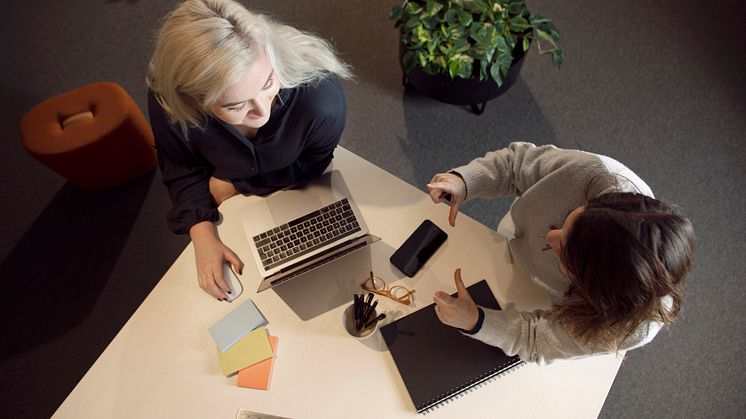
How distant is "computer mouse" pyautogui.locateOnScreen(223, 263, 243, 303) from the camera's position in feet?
3.82

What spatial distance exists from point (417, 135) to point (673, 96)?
48.6 inches

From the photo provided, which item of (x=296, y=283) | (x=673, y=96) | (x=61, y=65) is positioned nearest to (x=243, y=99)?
(x=296, y=283)

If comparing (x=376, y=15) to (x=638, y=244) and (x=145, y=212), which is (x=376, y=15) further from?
(x=638, y=244)

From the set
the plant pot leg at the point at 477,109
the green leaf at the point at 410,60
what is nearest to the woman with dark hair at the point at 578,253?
the green leaf at the point at 410,60

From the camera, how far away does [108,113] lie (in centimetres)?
179

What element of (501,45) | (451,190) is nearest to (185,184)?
(451,190)

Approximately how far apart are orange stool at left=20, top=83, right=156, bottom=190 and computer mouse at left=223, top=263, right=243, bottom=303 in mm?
834

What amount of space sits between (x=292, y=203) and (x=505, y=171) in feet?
1.85

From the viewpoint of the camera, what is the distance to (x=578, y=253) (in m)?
0.82

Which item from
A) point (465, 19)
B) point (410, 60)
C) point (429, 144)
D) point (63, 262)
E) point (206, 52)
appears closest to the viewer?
point (206, 52)

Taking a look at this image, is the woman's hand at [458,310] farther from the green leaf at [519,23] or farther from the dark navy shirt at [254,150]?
the green leaf at [519,23]

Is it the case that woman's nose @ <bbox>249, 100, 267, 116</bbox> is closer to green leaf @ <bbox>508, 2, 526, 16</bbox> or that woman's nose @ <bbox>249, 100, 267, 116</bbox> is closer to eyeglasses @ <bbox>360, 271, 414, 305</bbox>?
eyeglasses @ <bbox>360, 271, 414, 305</bbox>

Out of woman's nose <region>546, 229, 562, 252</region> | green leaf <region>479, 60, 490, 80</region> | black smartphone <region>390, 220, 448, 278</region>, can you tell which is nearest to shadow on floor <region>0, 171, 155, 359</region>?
black smartphone <region>390, 220, 448, 278</region>

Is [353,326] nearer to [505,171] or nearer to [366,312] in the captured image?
[366,312]
